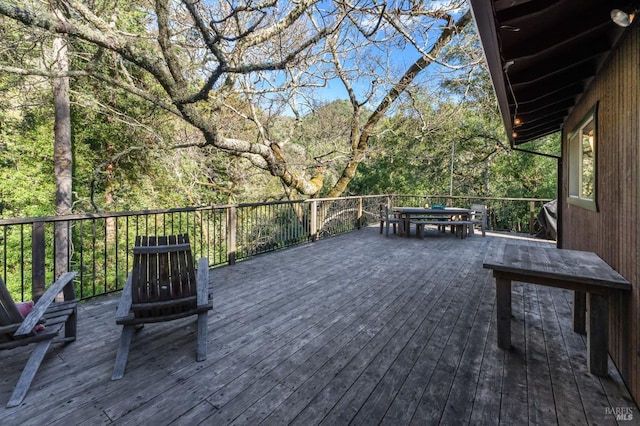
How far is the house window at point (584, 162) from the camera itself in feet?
9.39

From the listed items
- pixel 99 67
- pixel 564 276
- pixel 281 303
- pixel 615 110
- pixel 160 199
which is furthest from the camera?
pixel 160 199

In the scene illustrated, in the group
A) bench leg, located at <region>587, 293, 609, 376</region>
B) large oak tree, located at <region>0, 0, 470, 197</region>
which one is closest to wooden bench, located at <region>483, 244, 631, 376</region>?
bench leg, located at <region>587, 293, 609, 376</region>

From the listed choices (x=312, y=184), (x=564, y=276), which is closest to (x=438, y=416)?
(x=564, y=276)

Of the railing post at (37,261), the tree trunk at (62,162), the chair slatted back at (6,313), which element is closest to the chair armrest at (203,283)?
the chair slatted back at (6,313)

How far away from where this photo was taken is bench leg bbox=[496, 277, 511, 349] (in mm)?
2303

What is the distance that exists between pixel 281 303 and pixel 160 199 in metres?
7.29

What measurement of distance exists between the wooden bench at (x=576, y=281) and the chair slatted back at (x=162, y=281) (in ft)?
7.29

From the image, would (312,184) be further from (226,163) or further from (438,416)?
(438,416)

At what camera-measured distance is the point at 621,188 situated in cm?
204

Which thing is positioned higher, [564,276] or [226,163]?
[226,163]

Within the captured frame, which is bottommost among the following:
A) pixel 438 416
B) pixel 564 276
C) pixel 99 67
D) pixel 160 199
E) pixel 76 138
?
pixel 438 416

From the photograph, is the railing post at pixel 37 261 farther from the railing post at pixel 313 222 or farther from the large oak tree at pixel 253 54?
the railing post at pixel 313 222

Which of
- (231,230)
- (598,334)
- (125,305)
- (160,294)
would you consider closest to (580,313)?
(598,334)

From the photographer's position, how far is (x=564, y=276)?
1983mm
